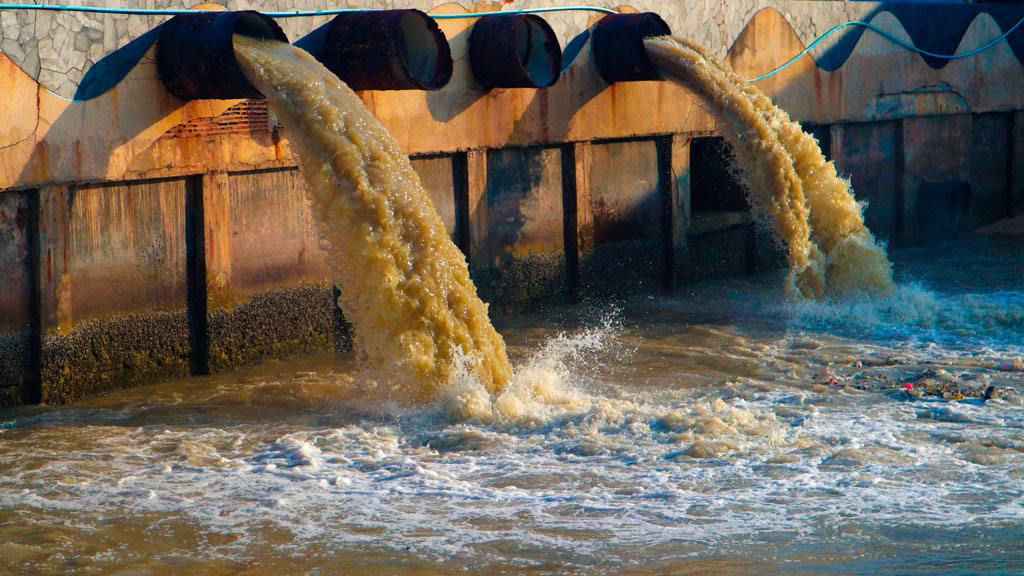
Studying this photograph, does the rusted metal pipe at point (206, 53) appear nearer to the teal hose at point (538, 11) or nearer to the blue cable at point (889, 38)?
the teal hose at point (538, 11)

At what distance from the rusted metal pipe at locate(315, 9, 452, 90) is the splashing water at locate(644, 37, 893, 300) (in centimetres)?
262

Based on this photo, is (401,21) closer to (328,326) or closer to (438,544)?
(328,326)

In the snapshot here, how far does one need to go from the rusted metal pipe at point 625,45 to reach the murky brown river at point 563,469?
8.79 ft

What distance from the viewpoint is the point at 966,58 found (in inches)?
595

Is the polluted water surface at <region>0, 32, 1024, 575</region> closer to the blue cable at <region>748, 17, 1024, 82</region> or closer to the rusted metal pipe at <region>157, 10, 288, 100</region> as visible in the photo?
the rusted metal pipe at <region>157, 10, 288, 100</region>

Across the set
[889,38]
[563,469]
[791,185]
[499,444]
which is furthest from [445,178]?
[889,38]

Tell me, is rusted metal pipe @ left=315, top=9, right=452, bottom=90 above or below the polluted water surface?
above

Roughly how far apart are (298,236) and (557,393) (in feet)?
8.22

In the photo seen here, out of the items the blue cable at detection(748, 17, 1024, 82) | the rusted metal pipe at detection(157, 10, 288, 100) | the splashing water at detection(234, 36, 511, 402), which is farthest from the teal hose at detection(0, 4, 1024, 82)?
the splashing water at detection(234, 36, 511, 402)

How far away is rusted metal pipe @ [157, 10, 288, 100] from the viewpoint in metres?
7.43

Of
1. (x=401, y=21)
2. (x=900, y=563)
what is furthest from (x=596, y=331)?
(x=900, y=563)

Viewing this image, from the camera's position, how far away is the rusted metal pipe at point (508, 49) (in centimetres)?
946

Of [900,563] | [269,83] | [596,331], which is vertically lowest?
[900,563]

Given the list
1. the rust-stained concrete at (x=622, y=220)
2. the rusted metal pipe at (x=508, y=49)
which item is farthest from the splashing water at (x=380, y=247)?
the rust-stained concrete at (x=622, y=220)
